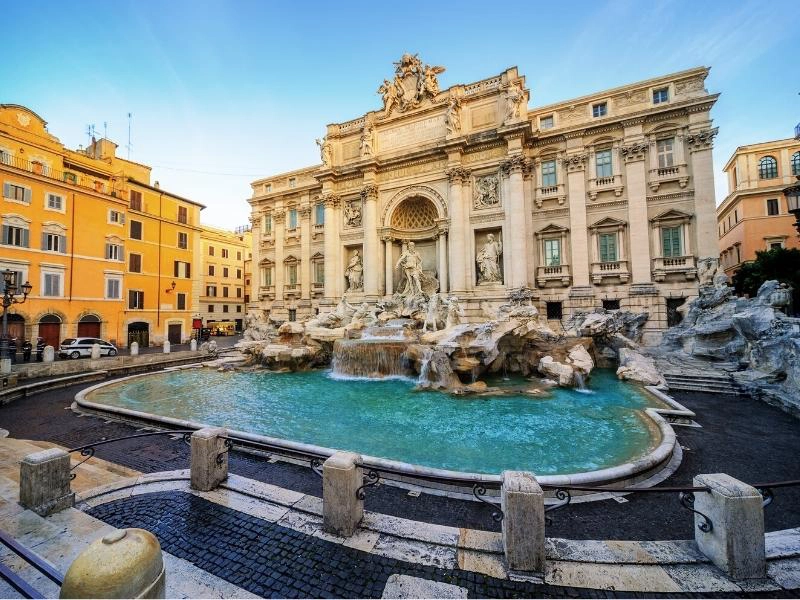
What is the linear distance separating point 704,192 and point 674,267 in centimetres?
398

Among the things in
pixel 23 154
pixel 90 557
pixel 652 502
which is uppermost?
pixel 23 154

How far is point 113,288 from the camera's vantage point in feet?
74.4

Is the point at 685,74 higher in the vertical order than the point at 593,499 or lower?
higher

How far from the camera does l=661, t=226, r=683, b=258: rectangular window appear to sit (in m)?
17.3

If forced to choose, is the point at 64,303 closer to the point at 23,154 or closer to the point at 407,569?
the point at 23,154

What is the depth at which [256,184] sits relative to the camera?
30.5 m

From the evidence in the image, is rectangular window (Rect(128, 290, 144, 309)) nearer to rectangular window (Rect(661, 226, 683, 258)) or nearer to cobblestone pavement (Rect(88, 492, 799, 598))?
cobblestone pavement (Rect(88, 492, 799, 598))

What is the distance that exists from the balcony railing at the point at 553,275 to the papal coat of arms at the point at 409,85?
Answer: 13.5m

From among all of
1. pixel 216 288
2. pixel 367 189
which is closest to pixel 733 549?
pixel 367 189

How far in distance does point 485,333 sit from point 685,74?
18.0 meters

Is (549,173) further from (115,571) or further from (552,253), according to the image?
(115,571)

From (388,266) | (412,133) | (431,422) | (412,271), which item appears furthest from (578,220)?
(431,422)

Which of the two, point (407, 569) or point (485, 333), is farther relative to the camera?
point (485, 333)

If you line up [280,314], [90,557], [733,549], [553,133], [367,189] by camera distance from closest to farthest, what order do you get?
[90,557] → [733,549] → [553,133] → [367,189] → [280,314]
